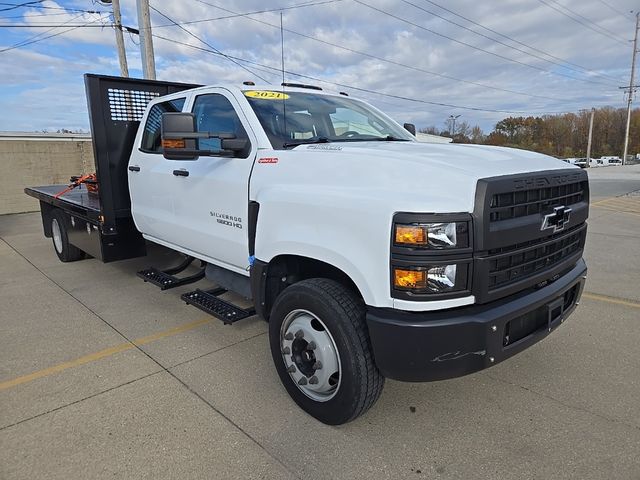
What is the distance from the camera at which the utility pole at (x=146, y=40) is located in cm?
1175

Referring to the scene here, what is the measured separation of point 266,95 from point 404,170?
171 cm

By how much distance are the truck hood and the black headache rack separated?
106 inches

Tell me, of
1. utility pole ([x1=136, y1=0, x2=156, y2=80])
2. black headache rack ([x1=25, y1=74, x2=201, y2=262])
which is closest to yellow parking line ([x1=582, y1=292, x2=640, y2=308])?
black headache rack ([x1=25, y1=74, x2=201, y2=262])

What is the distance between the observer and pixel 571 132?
297 ft

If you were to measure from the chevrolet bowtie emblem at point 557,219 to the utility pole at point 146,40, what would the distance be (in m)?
11.5

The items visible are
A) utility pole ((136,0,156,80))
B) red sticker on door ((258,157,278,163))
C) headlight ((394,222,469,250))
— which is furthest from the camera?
utility pole ((136,0,156,80))

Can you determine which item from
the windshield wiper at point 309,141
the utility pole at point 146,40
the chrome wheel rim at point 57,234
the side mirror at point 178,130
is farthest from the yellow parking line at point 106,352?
the utility pole at point 146,40

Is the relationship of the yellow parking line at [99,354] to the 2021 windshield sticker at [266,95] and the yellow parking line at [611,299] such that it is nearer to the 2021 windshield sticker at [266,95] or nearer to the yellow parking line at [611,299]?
the 2021 windshield sticker at [266,95]

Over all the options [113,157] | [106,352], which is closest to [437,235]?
[106,352]

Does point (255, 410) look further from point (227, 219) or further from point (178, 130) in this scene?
point (178, 130)

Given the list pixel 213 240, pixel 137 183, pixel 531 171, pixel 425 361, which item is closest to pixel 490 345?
pixel 425 361

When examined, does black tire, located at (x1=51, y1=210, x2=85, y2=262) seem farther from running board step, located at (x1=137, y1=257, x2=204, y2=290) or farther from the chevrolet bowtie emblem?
the chevrolet bowtie emblem

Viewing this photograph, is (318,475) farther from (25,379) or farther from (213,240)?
(25,379)

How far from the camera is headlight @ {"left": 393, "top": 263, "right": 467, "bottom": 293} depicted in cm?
216
